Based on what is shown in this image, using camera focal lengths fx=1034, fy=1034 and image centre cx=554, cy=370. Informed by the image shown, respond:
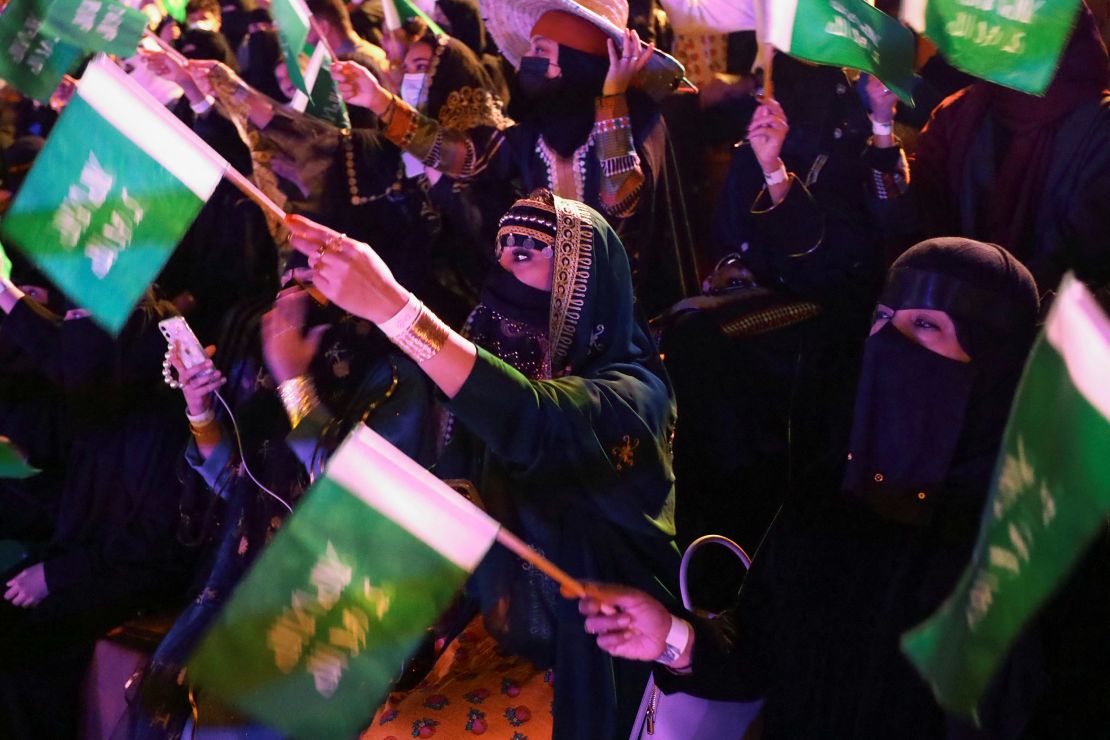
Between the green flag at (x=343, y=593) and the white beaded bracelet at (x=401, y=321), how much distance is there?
0.28 m

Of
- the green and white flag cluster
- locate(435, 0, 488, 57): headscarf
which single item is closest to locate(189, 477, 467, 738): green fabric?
the green and white flag cluster

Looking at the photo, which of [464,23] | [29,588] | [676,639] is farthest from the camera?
[464,23]

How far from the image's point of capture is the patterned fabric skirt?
2820 mm

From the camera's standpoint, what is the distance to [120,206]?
1.97 m

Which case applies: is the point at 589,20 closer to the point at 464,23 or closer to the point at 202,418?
the point at 464,23

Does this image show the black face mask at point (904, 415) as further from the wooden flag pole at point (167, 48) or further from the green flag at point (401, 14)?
the green flag at point (401, 14)

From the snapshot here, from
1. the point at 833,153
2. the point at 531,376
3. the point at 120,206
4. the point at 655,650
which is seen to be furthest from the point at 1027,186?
the point at 120,206

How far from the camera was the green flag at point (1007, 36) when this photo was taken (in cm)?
211

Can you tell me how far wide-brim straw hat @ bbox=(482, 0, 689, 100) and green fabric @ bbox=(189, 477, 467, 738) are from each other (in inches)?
79.0

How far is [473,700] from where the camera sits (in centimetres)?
291

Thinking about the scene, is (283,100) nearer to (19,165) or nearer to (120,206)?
(19,165)

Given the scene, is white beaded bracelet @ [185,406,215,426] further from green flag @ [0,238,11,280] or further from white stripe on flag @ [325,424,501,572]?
white stripe on flag @ [325,424,501,572]

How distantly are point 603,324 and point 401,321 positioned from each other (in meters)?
0.58

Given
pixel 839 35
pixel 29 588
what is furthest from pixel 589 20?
pixel 29 588
